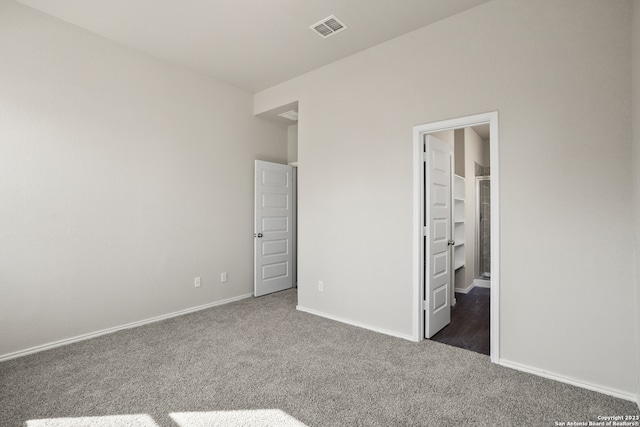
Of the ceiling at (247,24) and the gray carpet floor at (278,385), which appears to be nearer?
the gray carpet floor at (278,385)

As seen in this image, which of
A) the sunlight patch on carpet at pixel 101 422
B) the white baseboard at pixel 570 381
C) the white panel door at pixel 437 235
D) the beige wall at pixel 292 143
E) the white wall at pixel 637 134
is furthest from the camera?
the beige wall at pixel 292 143

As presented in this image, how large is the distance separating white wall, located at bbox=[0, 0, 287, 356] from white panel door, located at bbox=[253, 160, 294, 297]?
346mm

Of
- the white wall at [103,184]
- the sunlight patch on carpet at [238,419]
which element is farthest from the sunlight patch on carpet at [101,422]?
the white wall at [103,184]

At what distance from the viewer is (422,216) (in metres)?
3.06

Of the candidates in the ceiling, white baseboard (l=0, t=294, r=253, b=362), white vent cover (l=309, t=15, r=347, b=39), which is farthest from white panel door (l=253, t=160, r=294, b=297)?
white vent cover (l=309, t=15, r=347, b=39)

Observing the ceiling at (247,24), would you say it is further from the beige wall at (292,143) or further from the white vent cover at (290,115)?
the beige wall at (292,143)

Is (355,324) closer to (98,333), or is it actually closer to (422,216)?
(422,216)

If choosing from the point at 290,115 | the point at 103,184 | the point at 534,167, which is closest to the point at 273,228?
the point at 290,115

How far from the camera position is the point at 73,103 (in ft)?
9.87

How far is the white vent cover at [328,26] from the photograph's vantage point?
2.92m

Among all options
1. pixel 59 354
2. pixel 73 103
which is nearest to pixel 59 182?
pixel 73 103

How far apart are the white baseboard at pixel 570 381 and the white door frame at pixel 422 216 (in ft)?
0.38

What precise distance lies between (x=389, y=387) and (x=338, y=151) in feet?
8.27

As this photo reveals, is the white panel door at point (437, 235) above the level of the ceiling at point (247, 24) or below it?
below
